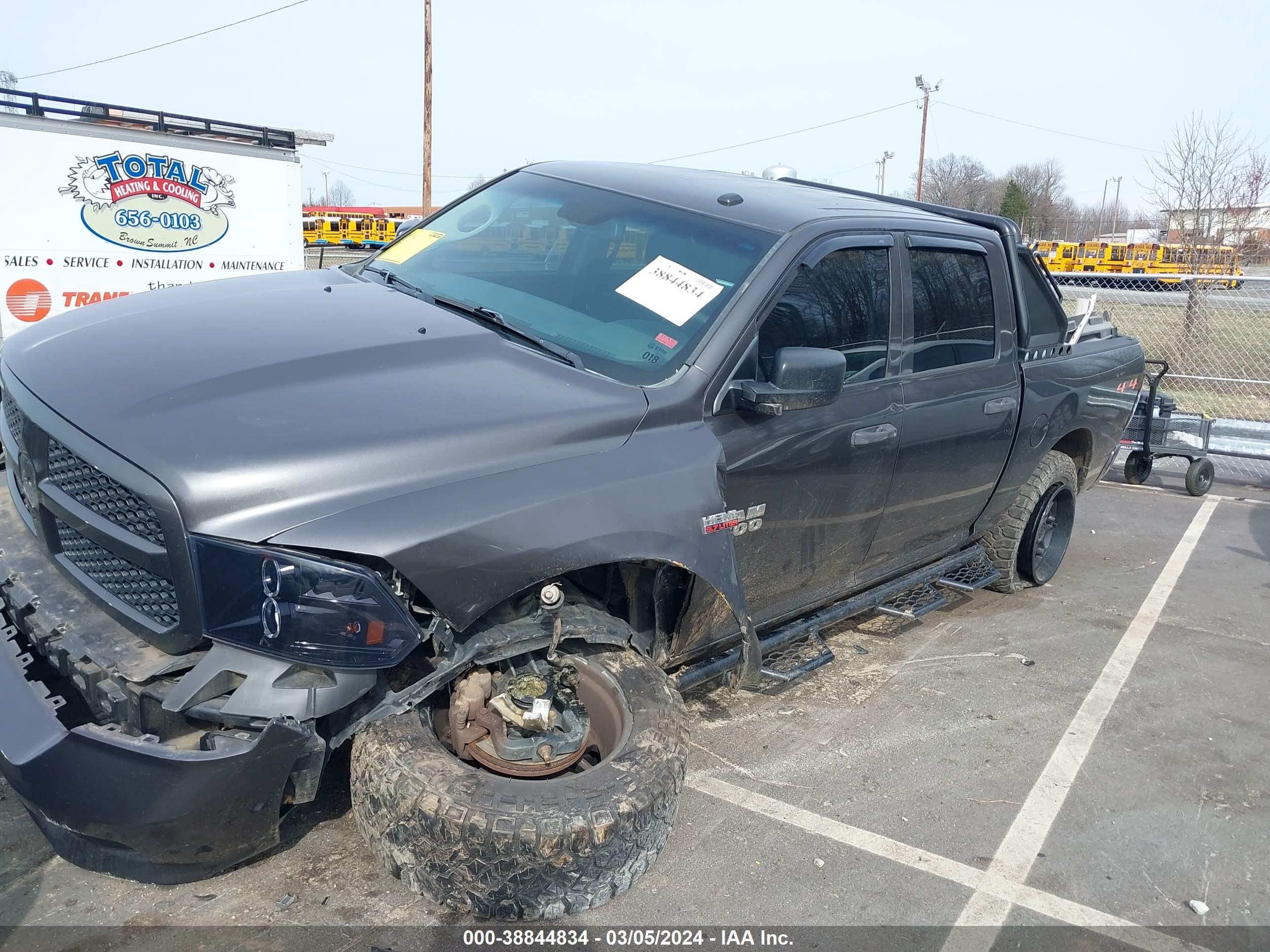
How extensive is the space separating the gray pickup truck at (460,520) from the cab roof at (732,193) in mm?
29

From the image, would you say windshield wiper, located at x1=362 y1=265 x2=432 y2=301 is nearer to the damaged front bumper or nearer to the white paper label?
the white paper label

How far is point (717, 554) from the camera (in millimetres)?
2961

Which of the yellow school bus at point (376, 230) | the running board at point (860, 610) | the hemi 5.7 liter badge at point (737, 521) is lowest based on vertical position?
the running board at point (860, 610)

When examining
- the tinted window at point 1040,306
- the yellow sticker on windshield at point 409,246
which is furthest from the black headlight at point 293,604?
the tinted window at point 1040,306

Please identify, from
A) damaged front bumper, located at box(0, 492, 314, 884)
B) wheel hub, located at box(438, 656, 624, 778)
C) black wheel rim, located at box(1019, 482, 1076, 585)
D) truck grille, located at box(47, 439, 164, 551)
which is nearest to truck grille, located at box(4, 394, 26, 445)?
truck grille, located at box(47, 439, 164, 551)

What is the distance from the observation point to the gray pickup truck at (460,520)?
2193 millimetres

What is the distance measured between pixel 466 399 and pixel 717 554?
88 cm

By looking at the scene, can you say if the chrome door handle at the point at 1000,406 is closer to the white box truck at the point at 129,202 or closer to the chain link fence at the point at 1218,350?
the chain link fence at the point at 1218,350

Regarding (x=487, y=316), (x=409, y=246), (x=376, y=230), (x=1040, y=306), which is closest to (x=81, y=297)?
(x=409, y=246)

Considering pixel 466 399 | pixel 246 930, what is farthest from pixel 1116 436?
pixel 246 930

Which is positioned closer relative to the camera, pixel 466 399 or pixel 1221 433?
pixel 466 399

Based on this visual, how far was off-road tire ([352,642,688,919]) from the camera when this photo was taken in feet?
7.82

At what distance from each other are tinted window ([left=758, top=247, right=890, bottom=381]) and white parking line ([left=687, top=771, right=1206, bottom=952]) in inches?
56.2

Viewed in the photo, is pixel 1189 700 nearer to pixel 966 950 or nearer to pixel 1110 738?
pixel 1110 738
